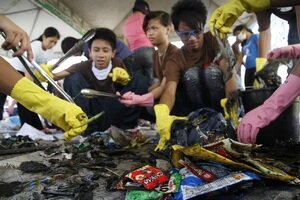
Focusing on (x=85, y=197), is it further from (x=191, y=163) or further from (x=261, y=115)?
(x=261, y=115)

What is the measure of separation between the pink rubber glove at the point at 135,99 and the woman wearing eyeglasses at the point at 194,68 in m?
0.09

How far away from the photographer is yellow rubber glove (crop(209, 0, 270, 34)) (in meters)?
0.88

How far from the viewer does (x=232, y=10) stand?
2.92 feet

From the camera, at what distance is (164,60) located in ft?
5.35

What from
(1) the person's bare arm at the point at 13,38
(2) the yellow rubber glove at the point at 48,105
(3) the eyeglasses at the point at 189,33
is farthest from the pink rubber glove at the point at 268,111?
(1) the person's bare arm at the point at 13,38

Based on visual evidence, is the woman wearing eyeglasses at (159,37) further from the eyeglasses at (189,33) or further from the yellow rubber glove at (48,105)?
the yellow rubber glove at (48,105)

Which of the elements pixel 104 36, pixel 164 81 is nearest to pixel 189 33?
pixel 164 81

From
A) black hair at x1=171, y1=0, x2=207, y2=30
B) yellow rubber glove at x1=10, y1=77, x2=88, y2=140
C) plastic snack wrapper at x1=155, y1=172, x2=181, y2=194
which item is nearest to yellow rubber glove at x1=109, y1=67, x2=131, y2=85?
black hair at x1=171, y1=0, x2=207, y2=30

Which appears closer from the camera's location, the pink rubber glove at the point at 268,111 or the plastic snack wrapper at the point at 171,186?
the plastic snack wrapper at the point at 171,186

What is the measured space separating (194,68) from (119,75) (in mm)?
449

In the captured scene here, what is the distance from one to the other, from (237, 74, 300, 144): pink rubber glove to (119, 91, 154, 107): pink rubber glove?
0.60m

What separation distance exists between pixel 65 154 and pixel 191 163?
0.52 metres

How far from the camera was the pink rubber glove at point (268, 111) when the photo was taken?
83 centimetres

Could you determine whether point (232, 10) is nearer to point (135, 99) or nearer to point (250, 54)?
point (135, 99)
